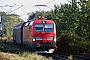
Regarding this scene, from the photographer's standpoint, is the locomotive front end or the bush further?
the bush

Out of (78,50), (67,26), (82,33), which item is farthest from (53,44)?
(67,26)

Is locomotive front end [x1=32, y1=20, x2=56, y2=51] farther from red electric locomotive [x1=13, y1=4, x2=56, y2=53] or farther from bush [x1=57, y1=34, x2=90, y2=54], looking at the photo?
bush [x1=57, y1=34, x2=90, y2=54]

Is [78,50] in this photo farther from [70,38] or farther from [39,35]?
[39,35]

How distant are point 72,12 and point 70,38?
11052 mm

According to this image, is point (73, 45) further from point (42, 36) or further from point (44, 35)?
point (42, 36)

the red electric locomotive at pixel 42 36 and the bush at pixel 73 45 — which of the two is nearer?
the red electric locomotive at pixel 42 36

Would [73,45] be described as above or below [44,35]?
below

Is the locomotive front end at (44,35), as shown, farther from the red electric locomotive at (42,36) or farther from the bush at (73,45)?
the bush at (73,45)

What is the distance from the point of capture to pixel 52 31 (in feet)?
90.3

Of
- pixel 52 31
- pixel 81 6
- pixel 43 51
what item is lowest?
pixel 43 51

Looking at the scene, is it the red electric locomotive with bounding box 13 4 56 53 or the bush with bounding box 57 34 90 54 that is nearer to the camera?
the red electric locomotive with bounding box 13 4 56 53

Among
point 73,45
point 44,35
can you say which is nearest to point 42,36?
point 44,35

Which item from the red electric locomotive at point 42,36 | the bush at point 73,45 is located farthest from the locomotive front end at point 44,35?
the bush at point 73,45

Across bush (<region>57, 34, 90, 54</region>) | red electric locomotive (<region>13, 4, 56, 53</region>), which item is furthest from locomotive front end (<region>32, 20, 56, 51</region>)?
bush (<region>57, 34, 90, 54</region>)
